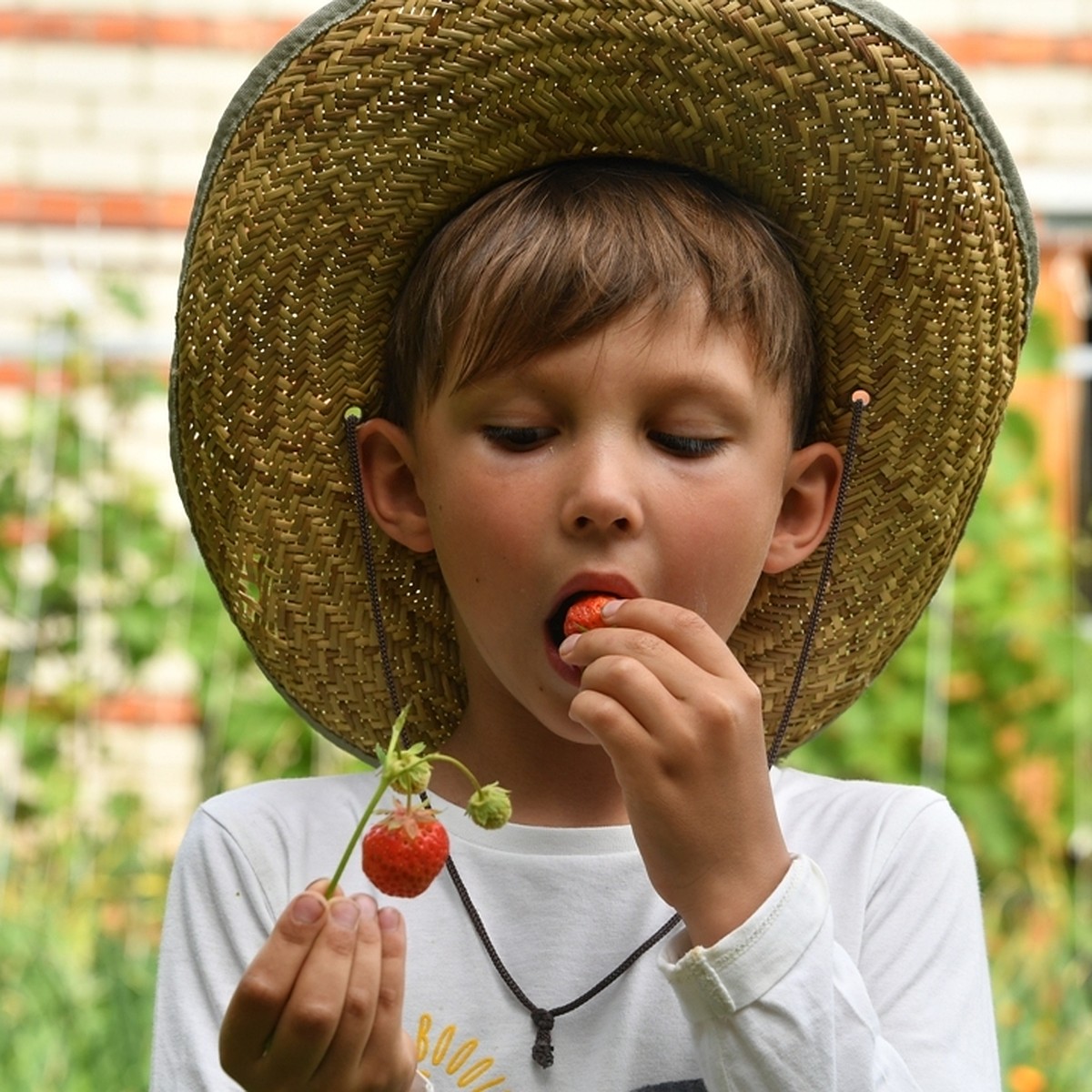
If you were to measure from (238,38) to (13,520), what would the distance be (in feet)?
6.04

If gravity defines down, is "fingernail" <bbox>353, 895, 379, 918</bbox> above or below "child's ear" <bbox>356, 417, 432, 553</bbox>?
below

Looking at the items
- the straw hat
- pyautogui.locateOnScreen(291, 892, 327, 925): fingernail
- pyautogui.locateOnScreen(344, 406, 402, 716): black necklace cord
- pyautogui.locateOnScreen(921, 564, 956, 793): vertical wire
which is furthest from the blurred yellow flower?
pyautogui.locateOnScreen(291, 892, 327, 925): fingernail

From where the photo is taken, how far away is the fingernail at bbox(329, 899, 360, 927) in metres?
1.42

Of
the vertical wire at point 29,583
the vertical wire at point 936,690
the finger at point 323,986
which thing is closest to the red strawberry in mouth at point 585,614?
the finger at point 323,986

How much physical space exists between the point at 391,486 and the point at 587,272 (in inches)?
13.3

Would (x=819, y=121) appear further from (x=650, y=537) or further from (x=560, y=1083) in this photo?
(x=560, y=1083)

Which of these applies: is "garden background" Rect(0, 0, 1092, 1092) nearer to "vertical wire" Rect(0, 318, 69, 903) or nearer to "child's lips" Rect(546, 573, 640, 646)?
"vertical wire" Rect(0, 318, 69, 903)

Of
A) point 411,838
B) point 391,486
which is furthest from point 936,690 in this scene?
point 411,838

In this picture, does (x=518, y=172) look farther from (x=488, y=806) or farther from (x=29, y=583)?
(x=29, y=583)

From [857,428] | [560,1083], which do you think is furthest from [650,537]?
[560,1083]

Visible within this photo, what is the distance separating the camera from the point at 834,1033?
1572 mm

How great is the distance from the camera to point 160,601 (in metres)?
4.62

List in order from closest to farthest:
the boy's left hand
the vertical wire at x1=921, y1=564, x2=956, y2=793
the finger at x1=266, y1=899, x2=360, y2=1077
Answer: the finger at x1=266, y1=899, x2=360, y2=1077 → the boy's left hand → the vertical wire at x1=921, y1=564, x2=956, y2=793

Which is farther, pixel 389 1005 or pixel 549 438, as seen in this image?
pixel 549 438
